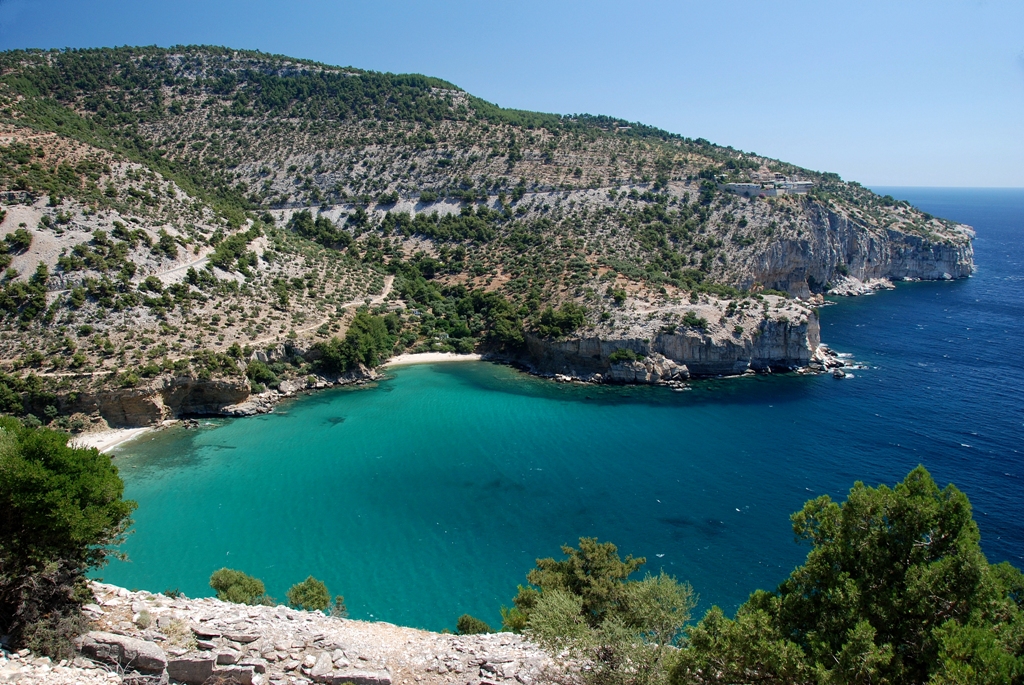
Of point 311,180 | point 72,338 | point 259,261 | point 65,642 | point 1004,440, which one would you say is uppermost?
point 311,180

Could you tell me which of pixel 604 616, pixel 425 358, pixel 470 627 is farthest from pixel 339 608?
pixel 425 358

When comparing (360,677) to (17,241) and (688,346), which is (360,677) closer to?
(688,346)

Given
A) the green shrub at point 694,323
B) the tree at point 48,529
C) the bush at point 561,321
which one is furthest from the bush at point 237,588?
the green shrub at point 694,323

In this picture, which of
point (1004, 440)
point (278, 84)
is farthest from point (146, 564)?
point (278, 84)

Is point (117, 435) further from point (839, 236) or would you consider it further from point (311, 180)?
point (839, 236)

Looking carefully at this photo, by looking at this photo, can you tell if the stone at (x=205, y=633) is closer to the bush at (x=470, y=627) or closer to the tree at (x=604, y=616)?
the tree at (x=604, y=616)

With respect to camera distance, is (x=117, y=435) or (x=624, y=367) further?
(x=624, y=367)

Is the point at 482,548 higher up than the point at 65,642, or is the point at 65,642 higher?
the point at 65,642

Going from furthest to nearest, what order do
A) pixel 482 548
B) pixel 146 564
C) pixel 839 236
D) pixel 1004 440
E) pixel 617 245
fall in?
pixel 839 236 < pixel 617 245 < pixel 1004 440 < pixel 482 548 < pixel 146 564
